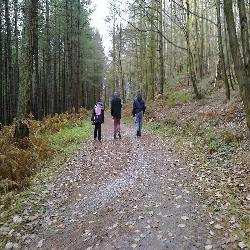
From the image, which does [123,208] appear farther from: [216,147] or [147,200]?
[216,147]

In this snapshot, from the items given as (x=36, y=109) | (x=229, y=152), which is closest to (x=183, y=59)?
(x=36, y=109)

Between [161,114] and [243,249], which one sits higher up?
[161,114]

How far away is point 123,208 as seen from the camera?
7953 millimetres

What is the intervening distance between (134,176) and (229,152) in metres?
3.26

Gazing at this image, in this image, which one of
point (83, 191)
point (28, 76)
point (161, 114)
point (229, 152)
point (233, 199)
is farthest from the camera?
point (161, 114)

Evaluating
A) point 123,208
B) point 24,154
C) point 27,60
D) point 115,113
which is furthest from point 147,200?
point 115,113

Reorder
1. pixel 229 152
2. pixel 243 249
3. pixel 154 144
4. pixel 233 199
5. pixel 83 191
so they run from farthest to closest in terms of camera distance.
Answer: pixel 154 144 → pixel 229 152 → pixel 83 191 → pixel 233 199 → pixel 243 249

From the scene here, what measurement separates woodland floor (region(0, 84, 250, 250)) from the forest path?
18 mm

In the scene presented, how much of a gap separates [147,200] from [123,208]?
65 centimetres

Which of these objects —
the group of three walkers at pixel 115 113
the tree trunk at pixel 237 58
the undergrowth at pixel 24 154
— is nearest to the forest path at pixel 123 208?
the undergrowth at pixel 24 154

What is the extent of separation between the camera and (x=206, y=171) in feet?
33.7

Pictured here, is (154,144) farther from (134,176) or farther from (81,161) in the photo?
(134,176)

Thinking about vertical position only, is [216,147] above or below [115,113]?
below

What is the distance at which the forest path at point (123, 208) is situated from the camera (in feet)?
21.5
